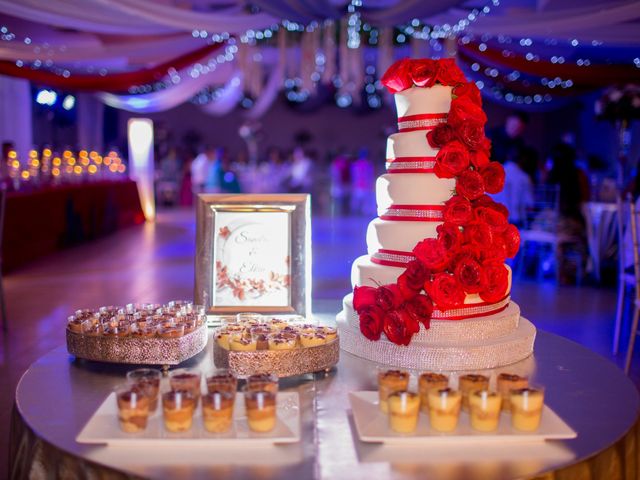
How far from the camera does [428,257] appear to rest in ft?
6.56

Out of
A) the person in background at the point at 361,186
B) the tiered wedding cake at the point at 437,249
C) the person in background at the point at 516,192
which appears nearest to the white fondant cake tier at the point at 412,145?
the tiered wedding cake at the point at 437,249

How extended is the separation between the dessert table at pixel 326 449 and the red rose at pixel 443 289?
0.29 metres

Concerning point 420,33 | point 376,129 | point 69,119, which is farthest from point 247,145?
point 420,33

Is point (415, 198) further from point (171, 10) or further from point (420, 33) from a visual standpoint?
point (420, 33)

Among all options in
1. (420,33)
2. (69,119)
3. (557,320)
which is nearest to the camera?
(557,320)

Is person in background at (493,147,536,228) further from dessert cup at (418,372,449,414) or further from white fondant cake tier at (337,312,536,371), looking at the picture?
dessert cup at (418,372,449,414)

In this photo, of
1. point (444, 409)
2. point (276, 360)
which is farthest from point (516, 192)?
point (444, 409)

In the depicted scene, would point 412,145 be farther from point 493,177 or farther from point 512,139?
point 512,139

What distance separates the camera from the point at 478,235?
6.74 ft

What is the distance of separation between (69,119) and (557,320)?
1269cm

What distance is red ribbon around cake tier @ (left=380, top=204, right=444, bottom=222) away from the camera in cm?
223

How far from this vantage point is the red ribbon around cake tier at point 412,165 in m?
2.24

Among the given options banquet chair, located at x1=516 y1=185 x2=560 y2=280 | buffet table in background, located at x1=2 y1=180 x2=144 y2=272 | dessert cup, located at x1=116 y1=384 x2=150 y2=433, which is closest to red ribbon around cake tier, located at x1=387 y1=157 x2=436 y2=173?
dessert cup, located at x1=116 y1=384 x2=150 y2=433

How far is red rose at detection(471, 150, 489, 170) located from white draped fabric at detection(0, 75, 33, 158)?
10.2 metres
